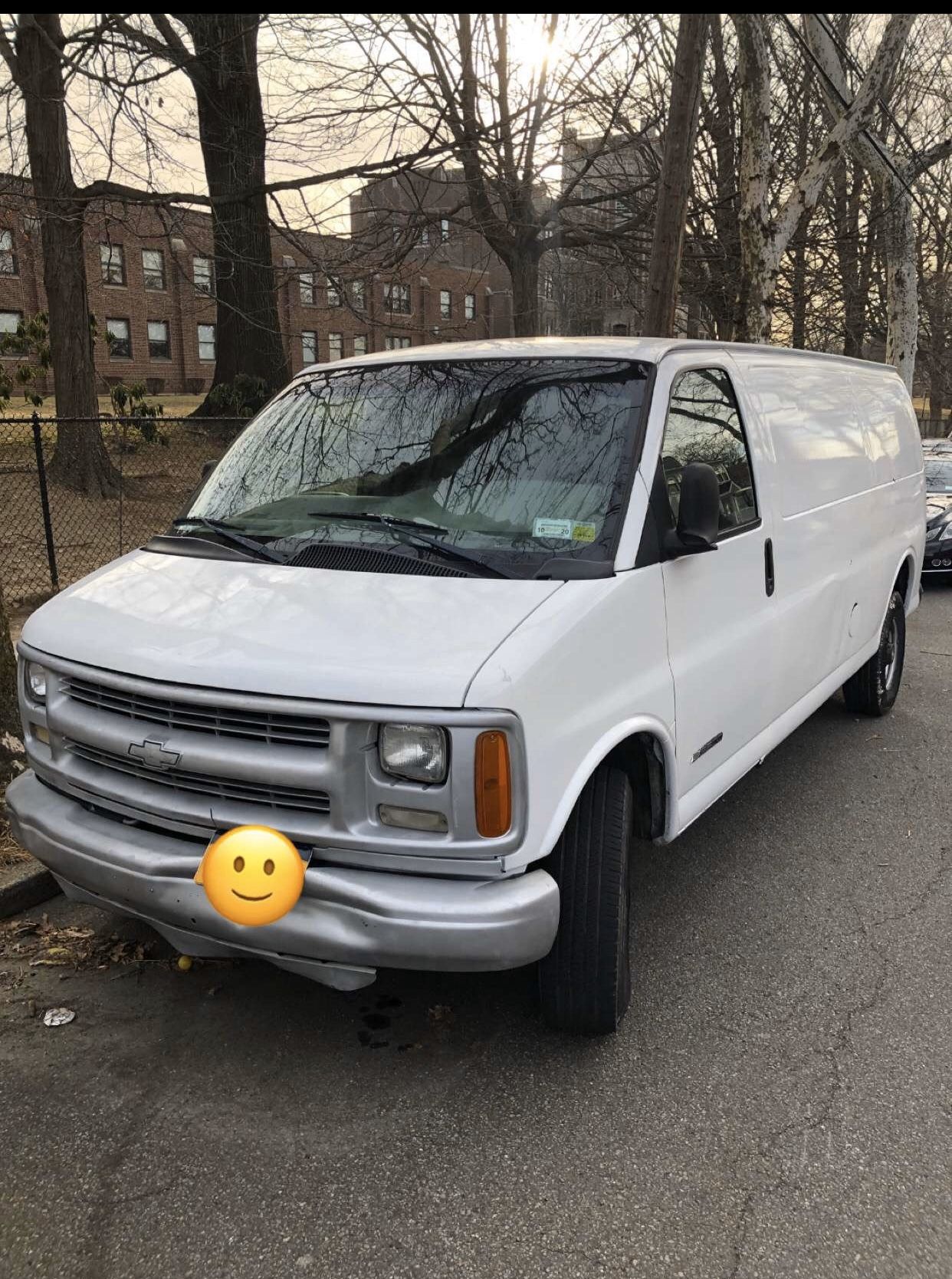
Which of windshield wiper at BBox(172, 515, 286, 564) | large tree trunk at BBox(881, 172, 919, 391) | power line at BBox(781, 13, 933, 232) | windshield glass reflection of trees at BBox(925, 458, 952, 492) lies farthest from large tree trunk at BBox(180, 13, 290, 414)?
large tree trunk at BBox(881, 172, 919, 391)

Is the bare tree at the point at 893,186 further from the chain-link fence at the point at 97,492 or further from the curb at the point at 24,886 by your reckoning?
the curb at the point at 24,886

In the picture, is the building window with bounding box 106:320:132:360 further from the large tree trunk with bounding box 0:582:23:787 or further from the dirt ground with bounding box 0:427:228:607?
the large tree trunk with bounding box 0:582:23:787

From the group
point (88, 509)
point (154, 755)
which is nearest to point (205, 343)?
point (88, 509)

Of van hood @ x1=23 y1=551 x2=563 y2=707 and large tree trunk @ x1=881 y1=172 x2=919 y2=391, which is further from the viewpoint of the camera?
large tree trunk @ x1=881 y1=172 x2=919 y2=391

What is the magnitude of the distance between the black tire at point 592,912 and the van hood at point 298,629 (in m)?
0.65

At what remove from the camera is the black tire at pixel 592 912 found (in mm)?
3000

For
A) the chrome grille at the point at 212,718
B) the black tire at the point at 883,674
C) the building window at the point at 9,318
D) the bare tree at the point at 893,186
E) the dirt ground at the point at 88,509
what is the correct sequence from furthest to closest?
the building window at the point at 9,318, the bare tree at the point at 893,186, the dirt ground at the point at 88,509, the black tire at the point at 883,674, the chrome grille at the point at 212,718

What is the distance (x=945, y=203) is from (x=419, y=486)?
3084 centimetres

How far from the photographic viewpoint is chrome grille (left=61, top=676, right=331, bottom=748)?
2713mm

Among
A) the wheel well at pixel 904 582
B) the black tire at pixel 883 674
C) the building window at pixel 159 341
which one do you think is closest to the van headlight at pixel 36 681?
the black tire at pixel 883 674

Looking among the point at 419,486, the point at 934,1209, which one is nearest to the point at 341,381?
the point at 419,486

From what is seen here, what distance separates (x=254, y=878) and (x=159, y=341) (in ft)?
144

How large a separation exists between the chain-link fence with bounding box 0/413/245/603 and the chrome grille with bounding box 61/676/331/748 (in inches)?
335

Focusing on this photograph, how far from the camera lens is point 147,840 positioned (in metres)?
3.01
